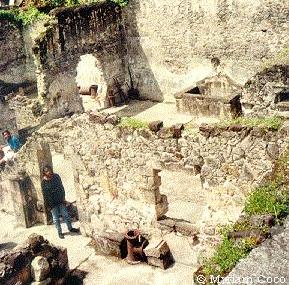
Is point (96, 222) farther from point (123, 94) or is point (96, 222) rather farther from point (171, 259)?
point (123, 94)

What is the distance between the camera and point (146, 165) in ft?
27.6

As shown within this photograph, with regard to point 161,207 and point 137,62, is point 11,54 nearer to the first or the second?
point 137,62

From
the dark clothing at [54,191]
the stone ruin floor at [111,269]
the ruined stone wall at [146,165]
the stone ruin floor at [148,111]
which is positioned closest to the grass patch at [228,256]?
the ruined stone wall at [146,165]

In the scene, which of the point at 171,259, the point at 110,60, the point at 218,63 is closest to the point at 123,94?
the point at 110,60

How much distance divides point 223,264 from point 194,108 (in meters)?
11.8

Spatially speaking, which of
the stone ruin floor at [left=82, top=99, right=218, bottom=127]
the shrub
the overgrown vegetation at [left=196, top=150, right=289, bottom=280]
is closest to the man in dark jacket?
the overgrown vegetation at [left=196, top=150, right=289, bottom=280]

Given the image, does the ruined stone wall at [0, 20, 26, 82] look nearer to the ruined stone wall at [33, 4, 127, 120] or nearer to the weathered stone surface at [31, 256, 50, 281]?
the ruined stone wall at [33, 4, 127, 120]

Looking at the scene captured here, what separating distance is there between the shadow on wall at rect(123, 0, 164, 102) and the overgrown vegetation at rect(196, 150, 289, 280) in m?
13.7

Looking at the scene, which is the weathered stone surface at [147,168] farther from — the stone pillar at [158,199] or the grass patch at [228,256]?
the grass patch at [228,256]

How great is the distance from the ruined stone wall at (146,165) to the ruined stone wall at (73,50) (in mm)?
6700

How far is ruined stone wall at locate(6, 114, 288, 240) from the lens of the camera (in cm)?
→ 751

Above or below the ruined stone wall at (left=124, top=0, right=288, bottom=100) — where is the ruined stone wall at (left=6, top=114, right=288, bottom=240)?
below

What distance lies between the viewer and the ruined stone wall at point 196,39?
1653 centimetres

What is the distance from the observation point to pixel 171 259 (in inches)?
332
